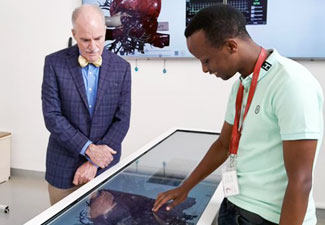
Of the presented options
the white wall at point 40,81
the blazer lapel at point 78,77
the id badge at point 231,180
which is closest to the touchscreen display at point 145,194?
the id badge at point 231,180

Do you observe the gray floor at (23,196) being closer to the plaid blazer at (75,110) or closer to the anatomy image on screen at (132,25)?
the plaid blazer at (75,110)

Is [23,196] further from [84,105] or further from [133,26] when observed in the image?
[84,105]

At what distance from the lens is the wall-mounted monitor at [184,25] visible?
107 inches

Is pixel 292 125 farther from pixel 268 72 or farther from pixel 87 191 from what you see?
pixel 87 191

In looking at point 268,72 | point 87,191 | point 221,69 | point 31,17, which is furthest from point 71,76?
point 31,17

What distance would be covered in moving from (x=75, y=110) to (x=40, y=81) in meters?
2.11

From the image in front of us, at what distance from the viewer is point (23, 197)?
127 inches

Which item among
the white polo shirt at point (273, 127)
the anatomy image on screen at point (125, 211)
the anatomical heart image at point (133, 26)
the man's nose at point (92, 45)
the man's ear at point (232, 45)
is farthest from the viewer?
the anatomical heart image at point (133, 26)

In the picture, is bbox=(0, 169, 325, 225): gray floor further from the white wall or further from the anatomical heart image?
the anatomical heart image

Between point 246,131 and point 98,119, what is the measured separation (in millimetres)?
917

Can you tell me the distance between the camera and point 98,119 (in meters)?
1.68

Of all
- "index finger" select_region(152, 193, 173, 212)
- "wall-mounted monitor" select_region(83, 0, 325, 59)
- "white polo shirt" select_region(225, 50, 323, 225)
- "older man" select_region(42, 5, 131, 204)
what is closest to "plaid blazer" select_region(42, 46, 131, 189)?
"older man" select_region(42, 5, 131, 204)

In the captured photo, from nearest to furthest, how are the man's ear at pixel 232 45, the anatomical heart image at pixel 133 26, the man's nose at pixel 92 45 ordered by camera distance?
the man's ear at pixel 232 45, the man's nose at pixel 92 45, the anatomical heart image at pixel 133 26

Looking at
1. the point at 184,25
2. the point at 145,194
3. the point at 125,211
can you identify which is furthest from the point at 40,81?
the point at 125,211
